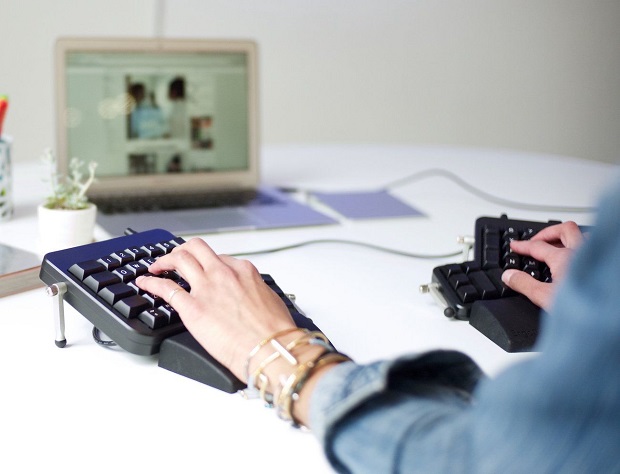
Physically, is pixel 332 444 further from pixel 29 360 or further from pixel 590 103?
pixel 590 103

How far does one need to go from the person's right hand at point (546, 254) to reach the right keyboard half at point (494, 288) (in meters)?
0.01

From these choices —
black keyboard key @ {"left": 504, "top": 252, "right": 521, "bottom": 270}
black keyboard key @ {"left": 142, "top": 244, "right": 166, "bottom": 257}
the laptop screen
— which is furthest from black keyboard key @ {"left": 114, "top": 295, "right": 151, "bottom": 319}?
the laptop screen

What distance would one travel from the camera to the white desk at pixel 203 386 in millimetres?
600

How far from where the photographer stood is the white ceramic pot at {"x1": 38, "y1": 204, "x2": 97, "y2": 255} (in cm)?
105

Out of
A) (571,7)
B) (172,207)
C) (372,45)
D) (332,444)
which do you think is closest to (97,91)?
(172,207)

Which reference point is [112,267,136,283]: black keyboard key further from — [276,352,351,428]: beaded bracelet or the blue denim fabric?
the blue denim fabric

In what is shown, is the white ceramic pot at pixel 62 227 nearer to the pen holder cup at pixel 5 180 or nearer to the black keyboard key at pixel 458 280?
the pen holder cup at pixel 5 180

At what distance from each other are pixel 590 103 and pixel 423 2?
95 cm

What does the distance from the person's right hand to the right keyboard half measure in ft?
→ 0.03

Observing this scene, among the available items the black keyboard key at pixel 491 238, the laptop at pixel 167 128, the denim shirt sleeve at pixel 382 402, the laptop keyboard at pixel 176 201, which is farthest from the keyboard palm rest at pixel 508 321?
the laptop keyboard at pixel 176 201

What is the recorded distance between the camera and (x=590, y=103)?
3.30 metres

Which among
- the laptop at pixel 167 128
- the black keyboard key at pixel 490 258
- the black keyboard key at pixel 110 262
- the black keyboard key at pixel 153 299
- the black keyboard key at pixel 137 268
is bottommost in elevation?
the black keyboard key at pixel 153 299

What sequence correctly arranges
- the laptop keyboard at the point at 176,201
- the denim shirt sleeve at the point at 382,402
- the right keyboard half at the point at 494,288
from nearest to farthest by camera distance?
the denim shirt sleeve at the point at 382,402
the right keyboard half at the point at 494,288
the laptop keyboard at the point at 176,201

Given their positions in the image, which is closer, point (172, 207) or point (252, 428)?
point (252, 428)
